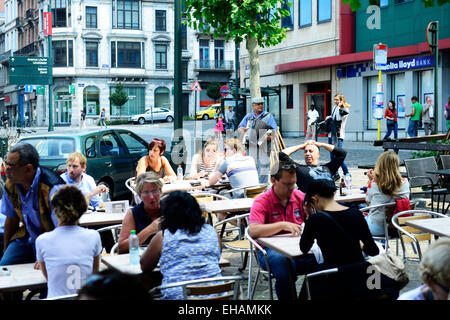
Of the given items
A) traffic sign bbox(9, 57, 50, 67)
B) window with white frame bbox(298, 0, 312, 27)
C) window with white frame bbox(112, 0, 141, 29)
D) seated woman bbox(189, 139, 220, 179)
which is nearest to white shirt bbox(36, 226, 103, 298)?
seated woman bbox(189, 139, 220, 179)

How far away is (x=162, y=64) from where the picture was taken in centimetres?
6538

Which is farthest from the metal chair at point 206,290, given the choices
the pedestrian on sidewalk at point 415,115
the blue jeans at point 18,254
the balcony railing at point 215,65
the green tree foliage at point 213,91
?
the balcony railing at point 215,65

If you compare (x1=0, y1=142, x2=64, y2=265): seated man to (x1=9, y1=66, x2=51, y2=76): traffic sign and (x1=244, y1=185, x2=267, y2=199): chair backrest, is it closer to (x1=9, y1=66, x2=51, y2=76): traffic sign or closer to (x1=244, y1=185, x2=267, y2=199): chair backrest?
(x1=244, y1=185, x2=267, y2=199): chair backrest

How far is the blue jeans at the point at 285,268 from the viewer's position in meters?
4.93

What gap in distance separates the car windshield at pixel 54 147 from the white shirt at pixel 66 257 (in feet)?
21.6

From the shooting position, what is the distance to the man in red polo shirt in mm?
5320

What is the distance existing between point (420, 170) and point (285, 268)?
19.3ft

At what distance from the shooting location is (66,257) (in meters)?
4.12

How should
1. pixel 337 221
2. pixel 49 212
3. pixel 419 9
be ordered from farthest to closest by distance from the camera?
A: pixel 419 9
pixel 49 212
pixel 337 221

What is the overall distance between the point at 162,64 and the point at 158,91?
2880 mm

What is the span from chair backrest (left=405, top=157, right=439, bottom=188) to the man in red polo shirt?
16.1 feet

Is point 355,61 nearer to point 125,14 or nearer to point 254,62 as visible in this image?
point 254,62
